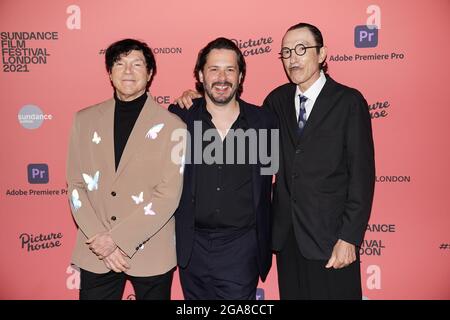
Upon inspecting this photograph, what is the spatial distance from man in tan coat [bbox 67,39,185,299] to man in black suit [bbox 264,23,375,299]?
0.71 meters

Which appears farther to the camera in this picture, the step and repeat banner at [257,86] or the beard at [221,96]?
the step and repeat banner at [257,86]

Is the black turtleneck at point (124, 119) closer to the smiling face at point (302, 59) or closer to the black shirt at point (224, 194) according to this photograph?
the black shirt at point (224, 194)

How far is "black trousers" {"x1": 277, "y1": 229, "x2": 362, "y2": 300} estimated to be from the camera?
2666 mm

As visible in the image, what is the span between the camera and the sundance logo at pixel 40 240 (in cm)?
357

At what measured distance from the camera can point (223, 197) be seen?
2.60m

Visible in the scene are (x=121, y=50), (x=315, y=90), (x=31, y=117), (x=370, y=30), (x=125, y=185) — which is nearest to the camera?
(x=125, y=185)

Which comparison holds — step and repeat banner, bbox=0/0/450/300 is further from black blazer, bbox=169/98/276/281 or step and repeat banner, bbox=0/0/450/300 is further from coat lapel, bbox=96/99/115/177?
coat lapel, bbox=96/99/115/177

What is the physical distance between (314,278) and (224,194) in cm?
80

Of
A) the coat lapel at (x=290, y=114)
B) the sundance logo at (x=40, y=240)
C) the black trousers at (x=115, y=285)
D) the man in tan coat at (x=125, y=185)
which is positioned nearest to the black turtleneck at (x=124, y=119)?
the man in tan coat at (x=125, y=185)

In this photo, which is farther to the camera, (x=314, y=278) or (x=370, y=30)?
(x=370, y=30)

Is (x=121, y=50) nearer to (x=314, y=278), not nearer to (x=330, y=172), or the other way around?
(x=330, y=172)

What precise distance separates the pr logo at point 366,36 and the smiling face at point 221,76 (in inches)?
47.7

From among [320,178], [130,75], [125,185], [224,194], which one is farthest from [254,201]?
[130,75]
